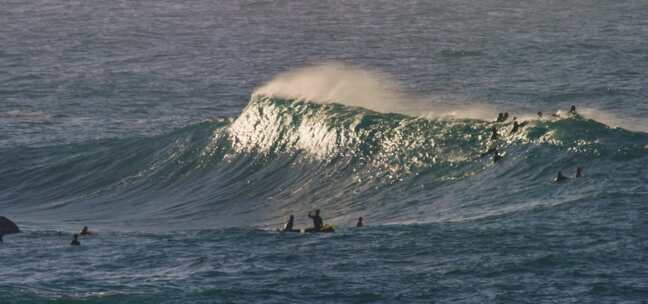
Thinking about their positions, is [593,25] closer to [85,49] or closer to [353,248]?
[85,49]

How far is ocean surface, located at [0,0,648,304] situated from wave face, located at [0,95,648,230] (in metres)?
0.12

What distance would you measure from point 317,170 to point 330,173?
1.00 metres

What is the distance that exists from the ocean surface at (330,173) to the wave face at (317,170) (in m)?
0.12

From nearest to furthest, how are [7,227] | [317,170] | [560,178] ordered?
[560,178] → [7,227] → [317,170]

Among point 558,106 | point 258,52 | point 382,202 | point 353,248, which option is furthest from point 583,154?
point 258,52

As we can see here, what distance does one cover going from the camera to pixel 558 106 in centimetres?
8138

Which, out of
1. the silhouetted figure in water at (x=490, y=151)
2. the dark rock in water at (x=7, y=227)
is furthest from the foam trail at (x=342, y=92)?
the dark rock in water at (x=7, y=227)

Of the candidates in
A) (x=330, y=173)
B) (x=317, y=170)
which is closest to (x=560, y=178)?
(x=330, y=173)

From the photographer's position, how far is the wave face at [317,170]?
49.3 meters

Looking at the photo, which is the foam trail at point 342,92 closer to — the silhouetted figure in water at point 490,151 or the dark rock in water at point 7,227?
the silhouetted figure in water at point 490,151

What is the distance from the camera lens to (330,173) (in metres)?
57.6

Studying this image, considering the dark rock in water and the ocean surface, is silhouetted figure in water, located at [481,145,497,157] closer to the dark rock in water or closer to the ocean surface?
the ocean surface

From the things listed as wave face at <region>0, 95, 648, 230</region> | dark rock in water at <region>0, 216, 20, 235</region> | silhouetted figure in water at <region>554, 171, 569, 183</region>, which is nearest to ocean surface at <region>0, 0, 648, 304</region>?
wave face at <region>0, 95, 648, 230</region>

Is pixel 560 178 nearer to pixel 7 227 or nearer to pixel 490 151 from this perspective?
pixel 490 151
